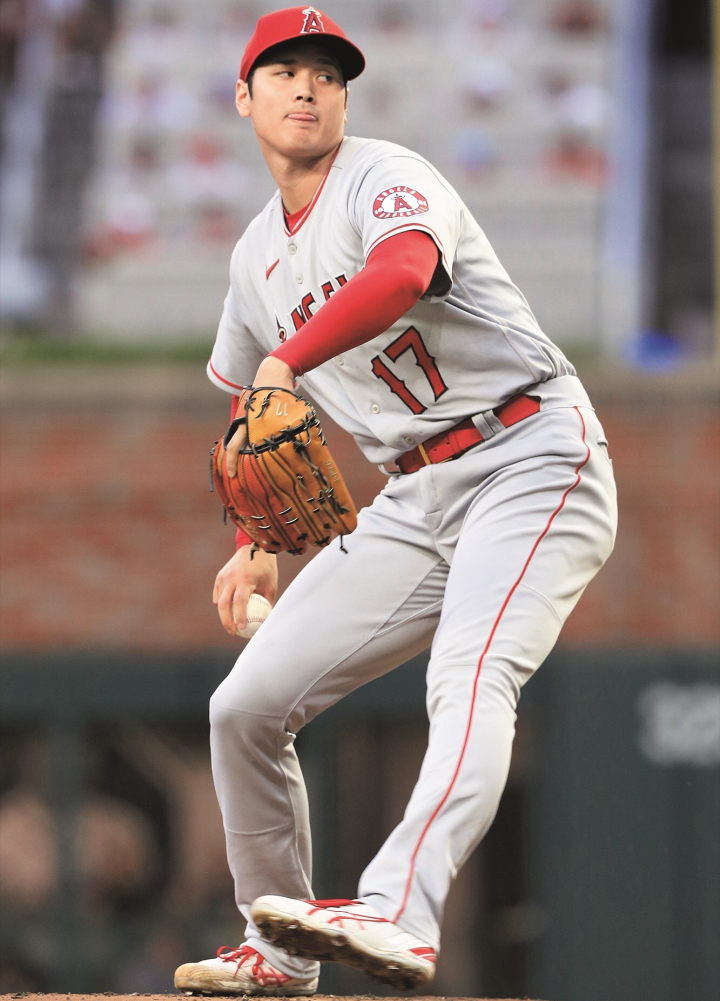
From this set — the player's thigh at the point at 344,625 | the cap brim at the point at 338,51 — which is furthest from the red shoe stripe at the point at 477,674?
the cap brim at the point at 338,51

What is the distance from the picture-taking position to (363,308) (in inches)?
94.0

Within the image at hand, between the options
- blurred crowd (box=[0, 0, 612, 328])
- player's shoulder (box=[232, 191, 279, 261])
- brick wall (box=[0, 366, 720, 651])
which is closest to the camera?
player's shoulder (box=[232, 191, 279, 261])

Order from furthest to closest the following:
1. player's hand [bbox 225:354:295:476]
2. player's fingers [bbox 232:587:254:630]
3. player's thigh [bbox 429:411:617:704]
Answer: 1. player's fingers [bbox 232:587:254:630]
2. player's thigh [bbox 429:411:617:704]
3. player's hand [bbox 225:354:295:476]

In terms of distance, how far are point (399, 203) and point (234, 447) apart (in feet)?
1.70

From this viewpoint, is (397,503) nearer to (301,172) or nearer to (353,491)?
(301,172)

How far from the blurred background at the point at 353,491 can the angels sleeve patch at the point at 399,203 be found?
17.1ft

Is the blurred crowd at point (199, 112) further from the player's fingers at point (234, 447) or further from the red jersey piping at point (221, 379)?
the player's fingers at point (234, 447)

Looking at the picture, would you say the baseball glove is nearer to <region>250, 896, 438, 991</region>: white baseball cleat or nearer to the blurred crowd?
<region>250, 896, 438, 991</region>: white baseball cleat

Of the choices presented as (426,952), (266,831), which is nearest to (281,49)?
(266,831)

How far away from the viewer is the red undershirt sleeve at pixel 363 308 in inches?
94.2

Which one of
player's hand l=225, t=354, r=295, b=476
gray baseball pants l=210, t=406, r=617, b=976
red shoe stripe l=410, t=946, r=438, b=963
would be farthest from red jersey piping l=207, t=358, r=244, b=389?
red shoe stripe l=410, t=946, r=438, b=963

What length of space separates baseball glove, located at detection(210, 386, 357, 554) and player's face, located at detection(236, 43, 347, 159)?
53 centimetres

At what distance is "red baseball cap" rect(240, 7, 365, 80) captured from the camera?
2.71 meters

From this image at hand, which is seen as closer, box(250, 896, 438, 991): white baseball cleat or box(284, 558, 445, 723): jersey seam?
box(250, 896, 438, 991): white baseball cleat
